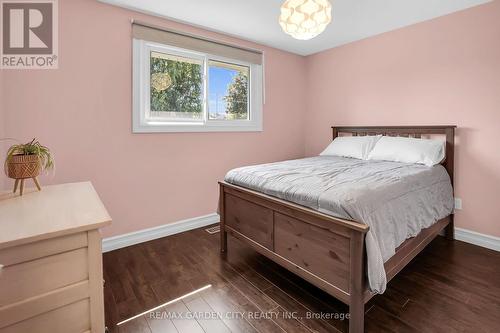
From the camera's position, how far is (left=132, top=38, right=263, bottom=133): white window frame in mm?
2578

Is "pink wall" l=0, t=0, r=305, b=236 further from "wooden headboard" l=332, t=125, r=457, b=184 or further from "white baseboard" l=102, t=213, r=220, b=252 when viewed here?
"wooden headboard" l=332, t=125, r=457, b=184

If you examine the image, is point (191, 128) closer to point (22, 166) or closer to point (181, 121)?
point (181, 121)

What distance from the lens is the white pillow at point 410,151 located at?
2.49m

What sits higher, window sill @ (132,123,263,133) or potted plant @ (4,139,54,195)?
window sill @ (132,123,263,133)

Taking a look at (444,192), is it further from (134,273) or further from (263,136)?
(134,273)

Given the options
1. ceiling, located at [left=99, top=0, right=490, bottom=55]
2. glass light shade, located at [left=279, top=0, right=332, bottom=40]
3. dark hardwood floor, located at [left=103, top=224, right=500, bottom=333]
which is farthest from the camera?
ceiling, located at [left=99, top=0, right=490, bottom=55]

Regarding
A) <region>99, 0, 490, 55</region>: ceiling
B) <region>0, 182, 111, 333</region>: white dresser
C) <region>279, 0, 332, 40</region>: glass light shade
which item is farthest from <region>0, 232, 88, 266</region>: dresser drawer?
<region>99, 0, 490, 55</region>: ceiling

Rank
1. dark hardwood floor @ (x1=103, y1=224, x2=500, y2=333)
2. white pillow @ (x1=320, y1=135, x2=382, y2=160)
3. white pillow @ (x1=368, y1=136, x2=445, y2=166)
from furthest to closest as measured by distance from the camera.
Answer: white pillow @ (x1=320, y1=135, x2=382, y2=160) < white pillow @ (x1=368, y1=136, x2=445, y2=166) < dark hardwood floor @ (x1=103, y1=224, x2=500, y2=333)

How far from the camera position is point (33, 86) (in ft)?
6.90

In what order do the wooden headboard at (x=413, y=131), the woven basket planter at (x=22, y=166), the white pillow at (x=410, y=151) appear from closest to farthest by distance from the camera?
the woven basket planter at (x=22, y=166) < the white pillow at (x=410, y=151) < the wooden headboard at (x=413, y=131)

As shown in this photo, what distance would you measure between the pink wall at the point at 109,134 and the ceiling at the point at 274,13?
177mm

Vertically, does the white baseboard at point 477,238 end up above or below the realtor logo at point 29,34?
below

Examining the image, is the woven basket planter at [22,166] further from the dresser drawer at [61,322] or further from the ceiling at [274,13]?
the ceiling at [274,13]

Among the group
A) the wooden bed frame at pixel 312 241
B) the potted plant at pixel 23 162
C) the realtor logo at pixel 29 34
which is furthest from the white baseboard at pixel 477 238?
the realtor logo at pixel 29 34
